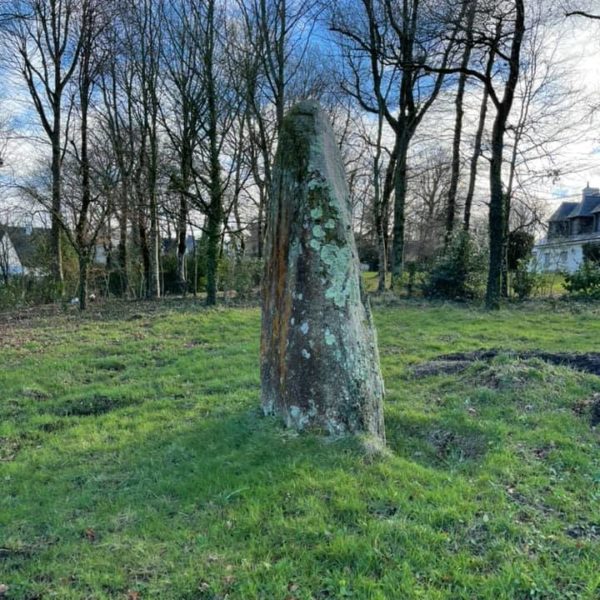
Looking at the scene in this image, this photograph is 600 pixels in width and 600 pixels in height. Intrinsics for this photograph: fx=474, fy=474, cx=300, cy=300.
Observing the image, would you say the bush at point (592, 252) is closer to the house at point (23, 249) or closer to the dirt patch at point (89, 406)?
the dirt patch at point (89, 406)

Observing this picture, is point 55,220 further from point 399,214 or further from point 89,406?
point 399,214

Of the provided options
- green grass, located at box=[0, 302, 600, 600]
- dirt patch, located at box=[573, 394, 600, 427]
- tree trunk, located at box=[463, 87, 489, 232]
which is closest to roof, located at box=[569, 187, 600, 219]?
tree trunk, located at box=[463, 87, 489, 232]

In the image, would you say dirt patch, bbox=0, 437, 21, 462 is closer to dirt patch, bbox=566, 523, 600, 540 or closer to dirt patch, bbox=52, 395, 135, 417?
dirt patch, bbox=52, 395, 135, 417

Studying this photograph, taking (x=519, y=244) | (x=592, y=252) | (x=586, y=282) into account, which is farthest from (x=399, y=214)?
(x=592, y=252)

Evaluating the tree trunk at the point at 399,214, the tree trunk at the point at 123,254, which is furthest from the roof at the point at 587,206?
the tree trunk at the point at 123,254

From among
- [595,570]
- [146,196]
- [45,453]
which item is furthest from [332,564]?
[146,196]

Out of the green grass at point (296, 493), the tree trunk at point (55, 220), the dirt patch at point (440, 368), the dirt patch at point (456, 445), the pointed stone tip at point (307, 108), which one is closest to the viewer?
the green grass at point (296, 493)

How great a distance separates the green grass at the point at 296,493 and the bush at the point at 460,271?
9.85 m

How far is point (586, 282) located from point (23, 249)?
1140 inches

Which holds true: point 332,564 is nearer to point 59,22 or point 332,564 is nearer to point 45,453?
point 45,453

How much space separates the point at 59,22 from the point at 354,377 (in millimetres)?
17312

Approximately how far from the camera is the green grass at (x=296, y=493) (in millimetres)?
2557

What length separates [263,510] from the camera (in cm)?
314

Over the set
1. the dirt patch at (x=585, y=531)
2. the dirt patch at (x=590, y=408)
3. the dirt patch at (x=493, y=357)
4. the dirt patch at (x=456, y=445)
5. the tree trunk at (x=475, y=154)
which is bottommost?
the dirt patch at (x=585, y=531)
